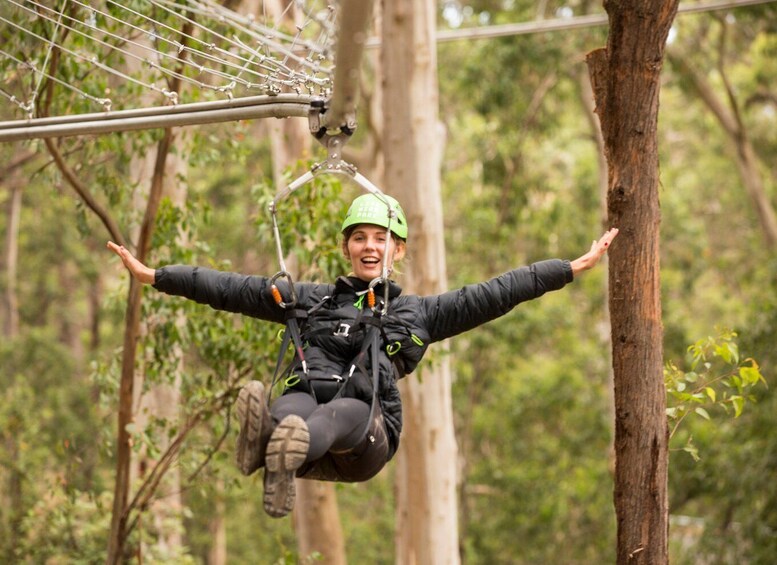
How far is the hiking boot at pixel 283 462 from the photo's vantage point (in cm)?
325

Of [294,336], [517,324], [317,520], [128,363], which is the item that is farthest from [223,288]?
[517,324]

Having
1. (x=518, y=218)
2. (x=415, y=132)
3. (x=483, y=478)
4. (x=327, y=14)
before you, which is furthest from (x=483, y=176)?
(x=327, y=14)

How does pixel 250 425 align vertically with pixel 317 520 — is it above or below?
below

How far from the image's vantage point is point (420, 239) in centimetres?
821

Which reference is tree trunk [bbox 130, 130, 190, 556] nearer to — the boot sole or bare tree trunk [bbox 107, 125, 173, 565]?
bare tree trunk [bbox 107, 125, 173, 565]

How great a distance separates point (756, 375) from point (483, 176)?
10.2 meters

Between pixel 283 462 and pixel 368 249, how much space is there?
3.51 ft

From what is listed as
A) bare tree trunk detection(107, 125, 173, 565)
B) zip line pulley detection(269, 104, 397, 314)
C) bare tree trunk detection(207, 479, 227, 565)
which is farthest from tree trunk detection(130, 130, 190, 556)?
bare tree trunk detection(207, 479, 227, 565)

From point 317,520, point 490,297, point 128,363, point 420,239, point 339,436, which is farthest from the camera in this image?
point 317,520

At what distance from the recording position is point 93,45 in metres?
6.33

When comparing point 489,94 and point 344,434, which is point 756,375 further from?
point 489,94

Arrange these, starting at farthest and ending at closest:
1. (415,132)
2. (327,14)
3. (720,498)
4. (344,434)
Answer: (720,498) < (415,132) < (327,14) < (344,434)

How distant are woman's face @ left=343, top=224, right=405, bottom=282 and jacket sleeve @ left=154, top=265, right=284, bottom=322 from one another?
0.35 m

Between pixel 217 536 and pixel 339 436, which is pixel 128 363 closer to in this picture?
pixel 339 436
